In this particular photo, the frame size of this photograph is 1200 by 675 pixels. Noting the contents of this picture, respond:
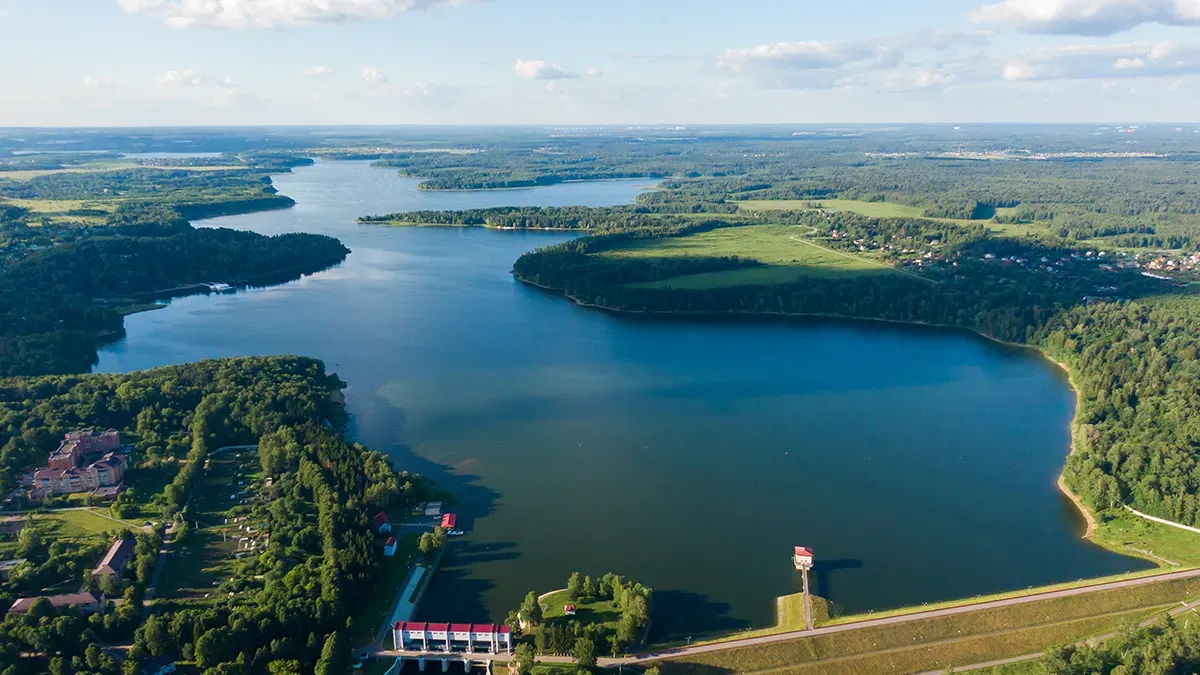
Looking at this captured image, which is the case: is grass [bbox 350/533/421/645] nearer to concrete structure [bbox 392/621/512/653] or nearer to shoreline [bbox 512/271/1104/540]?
concrete structure [bbox 392/621/512/653]

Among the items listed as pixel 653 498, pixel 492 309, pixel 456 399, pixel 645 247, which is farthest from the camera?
pixel 645 247

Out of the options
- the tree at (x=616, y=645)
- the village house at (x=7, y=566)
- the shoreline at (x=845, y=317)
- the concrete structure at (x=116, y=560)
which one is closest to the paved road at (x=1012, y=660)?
the tree at (x=616, y=645)

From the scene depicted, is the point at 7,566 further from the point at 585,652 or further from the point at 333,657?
the point at 585,652

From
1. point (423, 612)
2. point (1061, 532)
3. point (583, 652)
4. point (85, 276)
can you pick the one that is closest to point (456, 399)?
point (423, 612)

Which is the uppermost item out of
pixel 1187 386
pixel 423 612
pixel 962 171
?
pixel 962 171

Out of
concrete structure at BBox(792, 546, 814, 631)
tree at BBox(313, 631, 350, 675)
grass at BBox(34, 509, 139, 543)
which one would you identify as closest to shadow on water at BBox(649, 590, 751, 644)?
concrete structure at BBox(792, 546, 814, 631)

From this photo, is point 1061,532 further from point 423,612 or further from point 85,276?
point 85,276

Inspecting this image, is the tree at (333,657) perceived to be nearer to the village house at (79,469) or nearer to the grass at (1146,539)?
the village house at (79,469)
